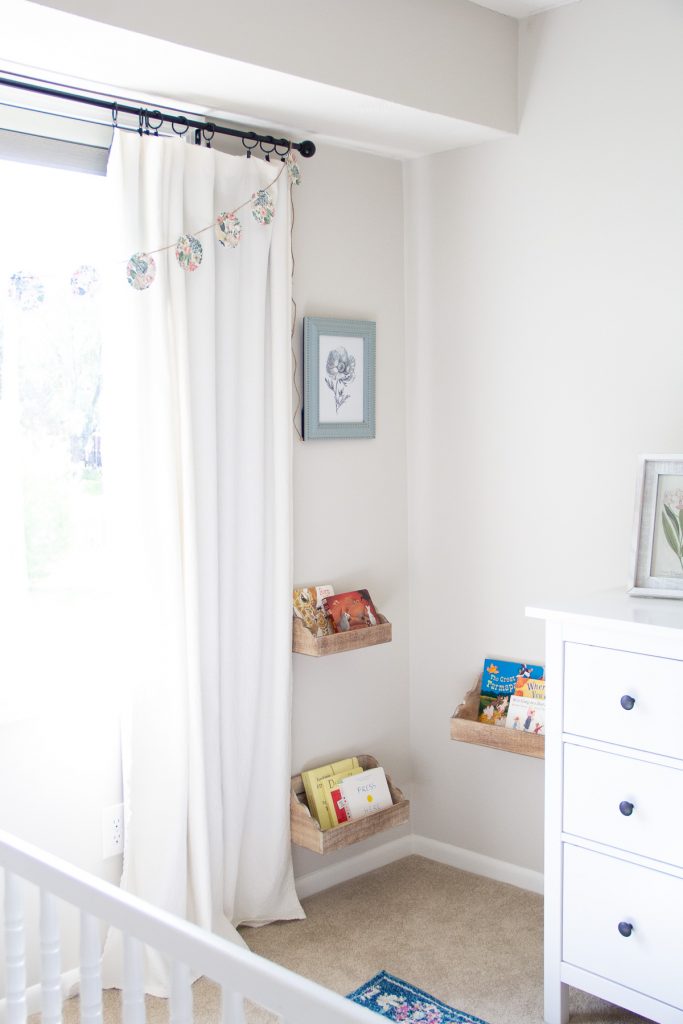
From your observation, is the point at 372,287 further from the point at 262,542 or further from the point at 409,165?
the point at 262,542

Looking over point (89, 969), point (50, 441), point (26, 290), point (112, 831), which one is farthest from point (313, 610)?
point (89, 969)

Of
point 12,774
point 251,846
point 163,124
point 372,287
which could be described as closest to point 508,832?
point 251,846

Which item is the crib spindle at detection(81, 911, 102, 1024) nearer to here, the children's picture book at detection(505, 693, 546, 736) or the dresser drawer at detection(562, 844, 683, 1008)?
the dresser drawer at detection(562, 844, 683, 1008)

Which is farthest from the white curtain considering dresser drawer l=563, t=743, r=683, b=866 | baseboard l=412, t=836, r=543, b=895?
dresser drawer l=563, t=743, r=683, b=866

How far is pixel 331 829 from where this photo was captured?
2.73m

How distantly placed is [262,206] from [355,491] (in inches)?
34.4

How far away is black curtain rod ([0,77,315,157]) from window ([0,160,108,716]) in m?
0.17

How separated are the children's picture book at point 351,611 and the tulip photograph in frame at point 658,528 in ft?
2.69

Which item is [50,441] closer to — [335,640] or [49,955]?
[335,640]

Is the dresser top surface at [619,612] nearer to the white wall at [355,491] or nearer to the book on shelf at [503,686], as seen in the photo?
the book on shelf at [503,686]

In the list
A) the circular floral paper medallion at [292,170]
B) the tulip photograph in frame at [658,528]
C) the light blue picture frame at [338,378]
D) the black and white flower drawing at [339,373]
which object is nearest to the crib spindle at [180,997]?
the tulip photograph in frame at [658,528]

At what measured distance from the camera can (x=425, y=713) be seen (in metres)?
3.20

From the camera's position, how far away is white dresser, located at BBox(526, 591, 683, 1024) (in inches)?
80.4

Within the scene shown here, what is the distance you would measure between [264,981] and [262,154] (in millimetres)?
2188
